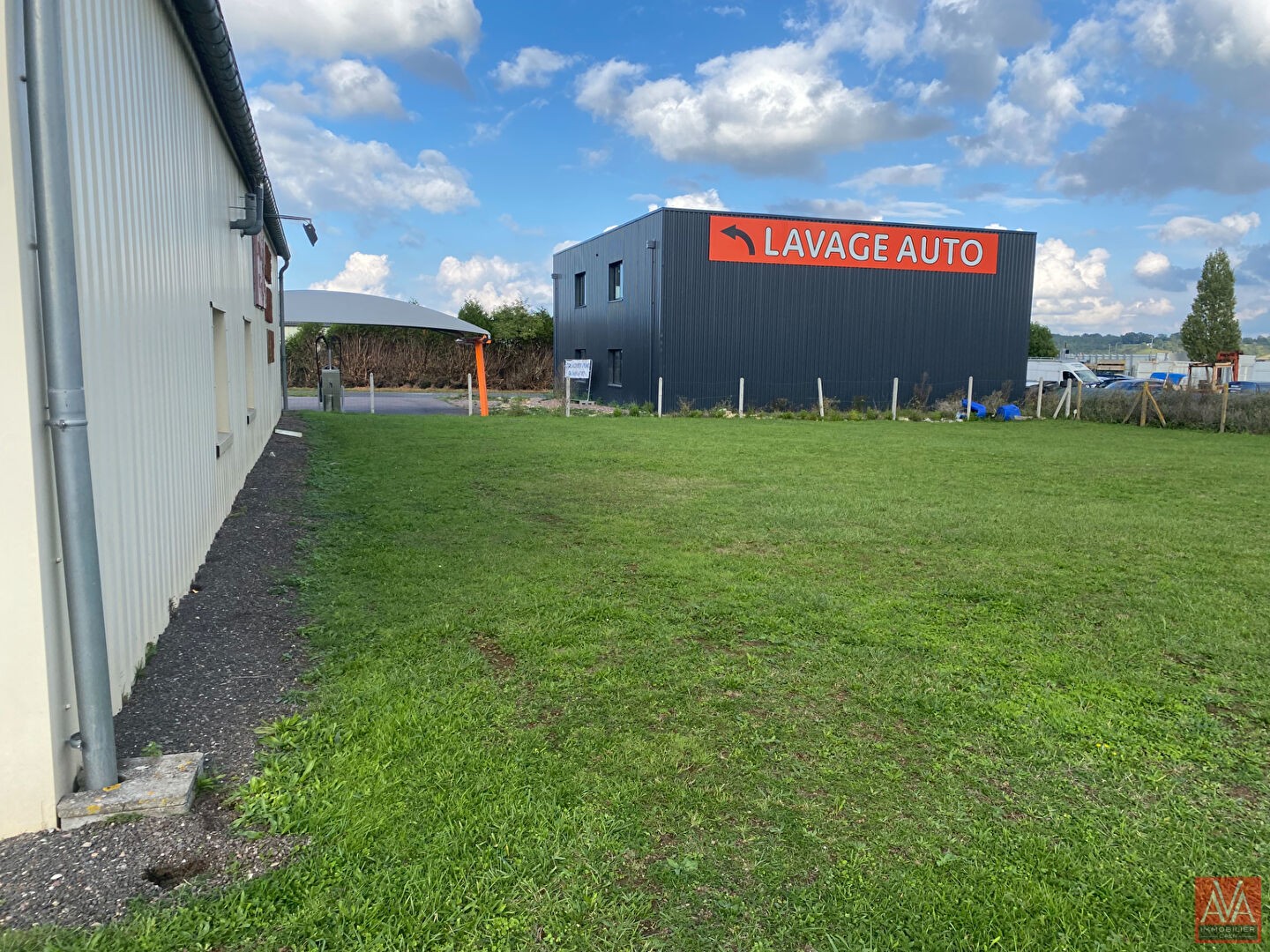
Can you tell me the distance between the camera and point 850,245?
2617 centimetres

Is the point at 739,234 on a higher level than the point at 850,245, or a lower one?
higher

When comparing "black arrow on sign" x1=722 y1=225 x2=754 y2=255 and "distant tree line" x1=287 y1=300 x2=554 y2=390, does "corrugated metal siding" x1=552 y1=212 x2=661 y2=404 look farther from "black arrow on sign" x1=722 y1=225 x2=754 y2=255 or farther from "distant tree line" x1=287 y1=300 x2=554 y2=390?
"distant tree line" x1=287 y1=300 x2=554 y2=390

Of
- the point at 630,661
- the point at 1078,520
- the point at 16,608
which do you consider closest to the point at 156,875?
the point at 16,608

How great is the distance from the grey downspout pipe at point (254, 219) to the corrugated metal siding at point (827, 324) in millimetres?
15543

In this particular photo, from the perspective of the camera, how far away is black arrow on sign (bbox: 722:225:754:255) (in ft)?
82.5

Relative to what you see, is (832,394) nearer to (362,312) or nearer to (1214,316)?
(362,312)

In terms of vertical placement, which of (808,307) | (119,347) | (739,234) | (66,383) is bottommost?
(66,383)

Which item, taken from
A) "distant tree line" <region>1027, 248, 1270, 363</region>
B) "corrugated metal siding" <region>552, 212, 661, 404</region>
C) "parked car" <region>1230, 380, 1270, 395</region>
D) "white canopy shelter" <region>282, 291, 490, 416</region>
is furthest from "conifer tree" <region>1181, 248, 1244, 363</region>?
"white canopy shelter" <region>282, 291, 490, 416</region>

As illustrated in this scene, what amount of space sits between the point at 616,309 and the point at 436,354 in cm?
1284

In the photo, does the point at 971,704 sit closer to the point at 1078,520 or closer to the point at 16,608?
the point at 16,608

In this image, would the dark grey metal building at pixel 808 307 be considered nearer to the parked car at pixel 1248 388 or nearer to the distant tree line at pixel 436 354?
the parked car at pixel 1248 388

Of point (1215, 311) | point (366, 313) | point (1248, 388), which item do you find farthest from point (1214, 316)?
point (366, 313)

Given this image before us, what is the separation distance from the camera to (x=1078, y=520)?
28.3 ft

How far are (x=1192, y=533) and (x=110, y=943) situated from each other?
868 cm
